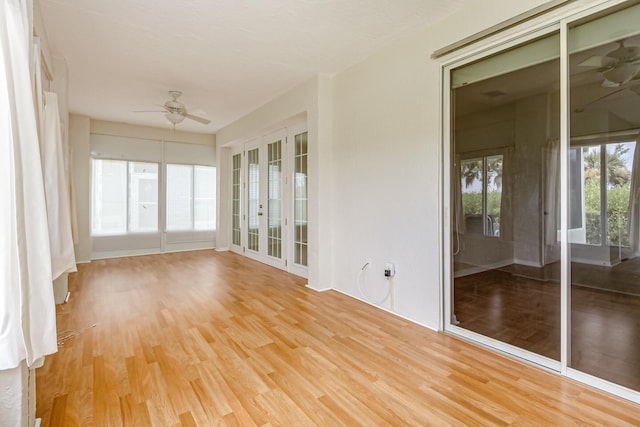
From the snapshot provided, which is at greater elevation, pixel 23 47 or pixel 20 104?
pixel 23 47

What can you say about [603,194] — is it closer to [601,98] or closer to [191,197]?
[601,98]

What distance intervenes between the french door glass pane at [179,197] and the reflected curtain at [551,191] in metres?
6.93

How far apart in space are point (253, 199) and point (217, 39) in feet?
11.6

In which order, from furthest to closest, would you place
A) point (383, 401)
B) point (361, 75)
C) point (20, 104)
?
point (361, 75), point (383, 401), point (20, 104)

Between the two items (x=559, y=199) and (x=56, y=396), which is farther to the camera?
(x=559, y=199)

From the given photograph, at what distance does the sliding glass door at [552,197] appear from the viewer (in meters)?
1.90

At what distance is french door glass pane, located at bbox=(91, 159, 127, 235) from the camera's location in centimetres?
621

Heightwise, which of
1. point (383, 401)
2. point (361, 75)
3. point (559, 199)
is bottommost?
point (383, 401)

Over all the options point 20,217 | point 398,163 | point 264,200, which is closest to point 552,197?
point 398,163

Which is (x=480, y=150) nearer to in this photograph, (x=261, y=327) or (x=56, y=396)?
(x=261, y=327)

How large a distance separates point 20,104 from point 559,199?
10.2ft

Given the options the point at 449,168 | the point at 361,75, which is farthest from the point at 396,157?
the point at 361,75

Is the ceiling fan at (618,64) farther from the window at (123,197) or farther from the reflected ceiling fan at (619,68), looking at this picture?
the window at (123,197)

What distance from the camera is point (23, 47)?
1335 millimetres
